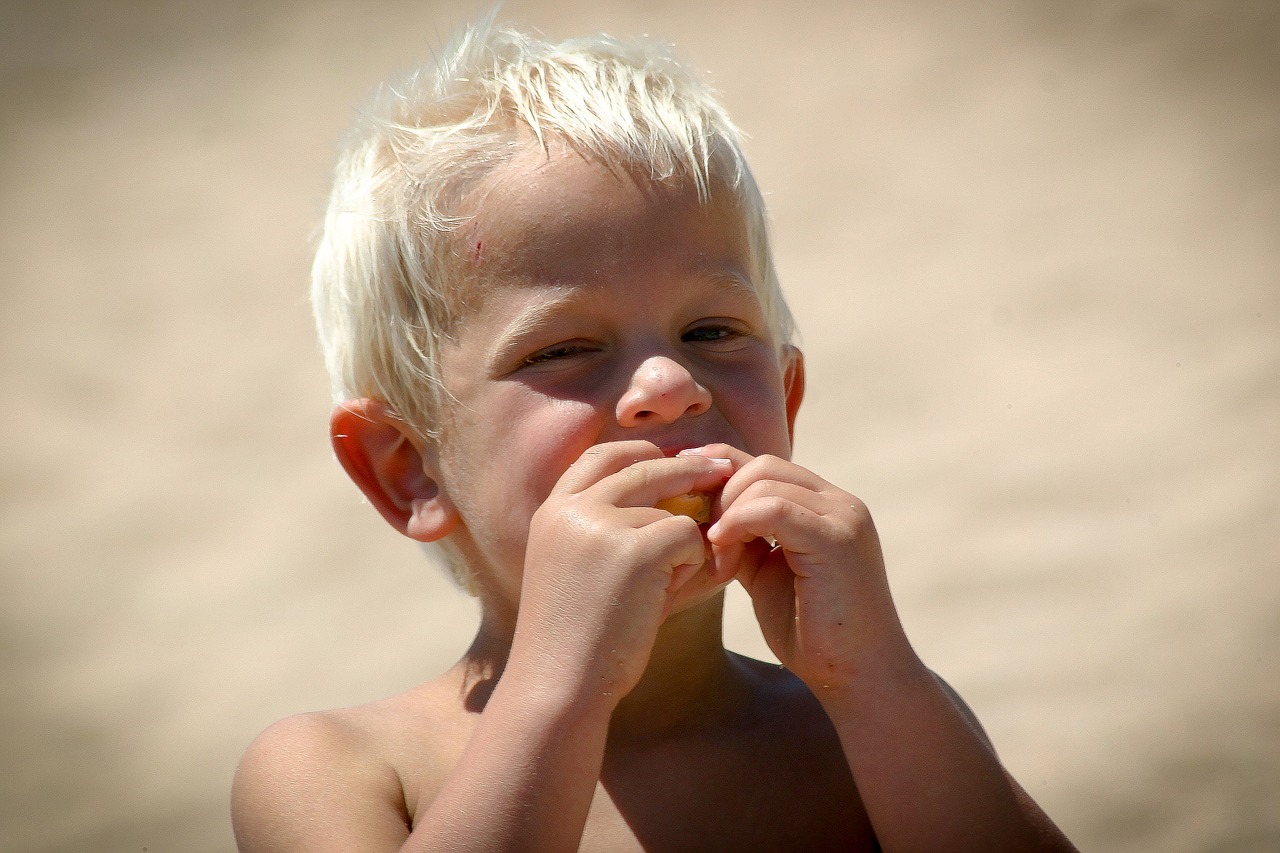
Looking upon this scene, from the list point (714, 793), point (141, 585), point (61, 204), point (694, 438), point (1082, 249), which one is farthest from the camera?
point (61, 204)

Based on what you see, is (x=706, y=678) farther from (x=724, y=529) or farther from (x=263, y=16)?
(x=263, y=16)

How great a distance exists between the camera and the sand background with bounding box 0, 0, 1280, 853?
3248 millimetres

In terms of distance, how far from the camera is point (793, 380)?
218cm

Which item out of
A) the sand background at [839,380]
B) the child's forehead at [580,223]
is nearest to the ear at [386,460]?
the child's forehead at [580,223]

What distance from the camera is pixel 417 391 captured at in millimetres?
1870

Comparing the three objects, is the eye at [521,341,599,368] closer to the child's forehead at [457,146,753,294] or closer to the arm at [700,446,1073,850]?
the child's forehead at [457,146,753,294]

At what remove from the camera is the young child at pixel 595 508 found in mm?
1478

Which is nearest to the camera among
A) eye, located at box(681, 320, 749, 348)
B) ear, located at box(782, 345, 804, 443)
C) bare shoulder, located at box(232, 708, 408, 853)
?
bare shoulder, located at box(232, 708, 408, 853)

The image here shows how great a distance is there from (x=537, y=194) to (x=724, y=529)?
520 mm

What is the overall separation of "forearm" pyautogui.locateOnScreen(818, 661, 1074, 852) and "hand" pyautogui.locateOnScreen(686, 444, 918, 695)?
0.03m

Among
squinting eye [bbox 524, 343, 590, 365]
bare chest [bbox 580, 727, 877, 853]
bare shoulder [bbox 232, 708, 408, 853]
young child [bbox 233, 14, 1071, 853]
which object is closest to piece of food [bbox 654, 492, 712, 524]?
young child [bbox 233, 14, 1071, 853]

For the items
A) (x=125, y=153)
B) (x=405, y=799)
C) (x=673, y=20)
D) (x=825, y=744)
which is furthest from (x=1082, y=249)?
(x=125, y=153)

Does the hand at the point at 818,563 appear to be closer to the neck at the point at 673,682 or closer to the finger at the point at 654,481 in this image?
the finger at the point at 654,481

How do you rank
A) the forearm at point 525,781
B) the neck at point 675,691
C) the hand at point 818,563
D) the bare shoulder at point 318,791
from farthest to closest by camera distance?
the neck at point 675,691 < the bare shoulder at point 318,791 < the hand at point 818,563 < the forearm at point 525,781
